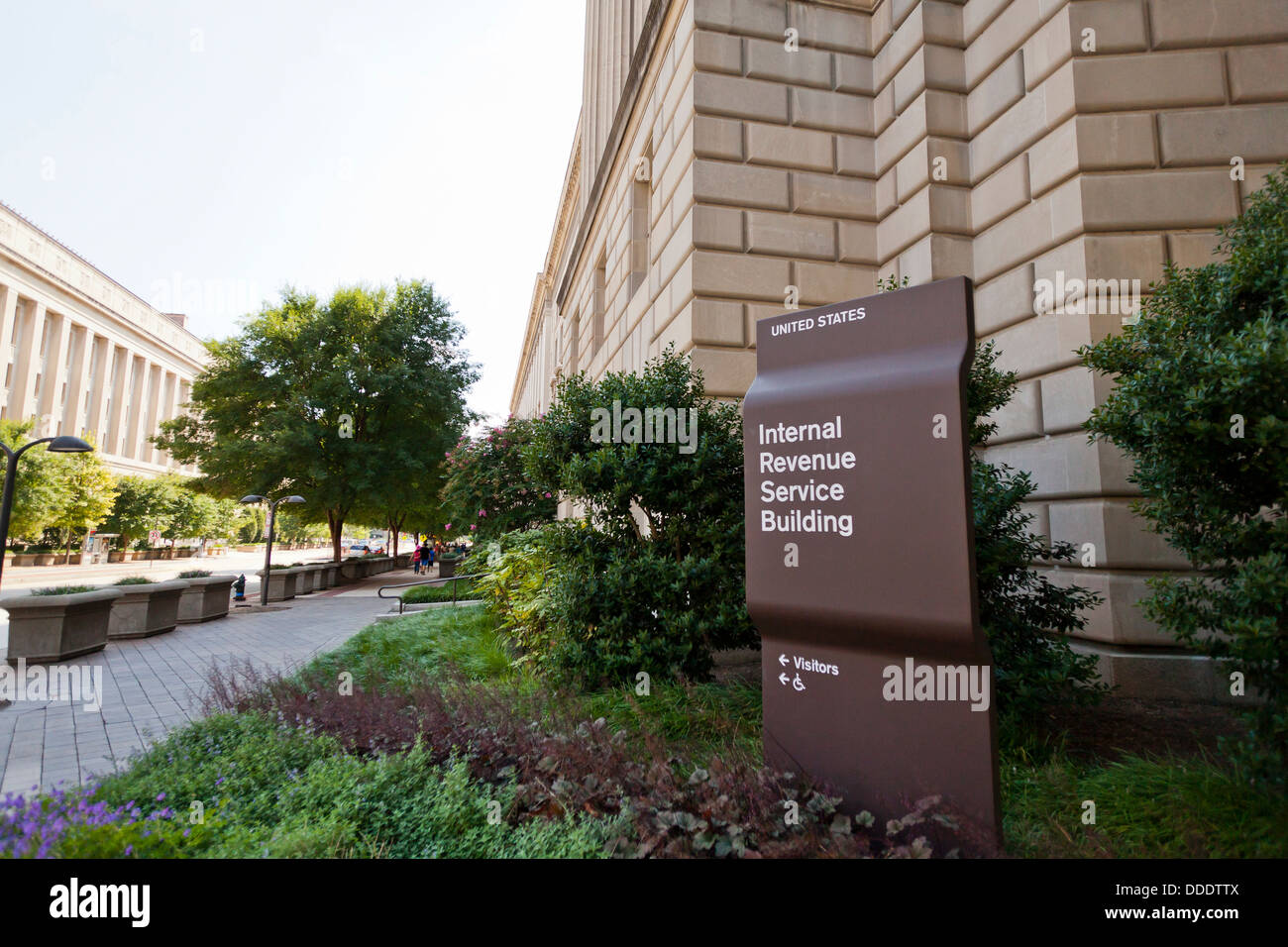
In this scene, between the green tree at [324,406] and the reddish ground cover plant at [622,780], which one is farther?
the green tree at [324,406]

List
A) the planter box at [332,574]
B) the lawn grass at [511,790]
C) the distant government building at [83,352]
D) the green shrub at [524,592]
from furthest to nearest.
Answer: the distant government building at [83,352], the planter box at [332,574], the green shrub at [524,592], the lawn grass at [511,790]

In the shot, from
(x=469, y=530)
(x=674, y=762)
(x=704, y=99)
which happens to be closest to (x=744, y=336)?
(x=704, y=99)

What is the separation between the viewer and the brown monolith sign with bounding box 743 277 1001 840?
3.11 metres

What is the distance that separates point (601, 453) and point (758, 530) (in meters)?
2.49

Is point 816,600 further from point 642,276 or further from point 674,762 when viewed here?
point 642,276

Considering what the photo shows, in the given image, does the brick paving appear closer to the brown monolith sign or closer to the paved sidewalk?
the paved sidewalk

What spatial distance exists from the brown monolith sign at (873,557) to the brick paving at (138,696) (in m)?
4.36

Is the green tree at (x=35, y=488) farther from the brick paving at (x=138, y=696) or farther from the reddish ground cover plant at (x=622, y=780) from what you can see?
the reddish ground cover plant at (x=622, y=780)

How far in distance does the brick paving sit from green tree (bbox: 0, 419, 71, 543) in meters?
26.5

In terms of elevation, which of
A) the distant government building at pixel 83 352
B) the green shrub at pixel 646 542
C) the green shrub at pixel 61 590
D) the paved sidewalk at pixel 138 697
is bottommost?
the paved sidewalk at pixel 138 697

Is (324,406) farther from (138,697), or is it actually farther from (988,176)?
(988,176)

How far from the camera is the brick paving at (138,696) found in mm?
4941

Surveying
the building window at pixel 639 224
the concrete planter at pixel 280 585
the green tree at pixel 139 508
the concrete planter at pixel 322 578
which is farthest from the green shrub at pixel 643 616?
the green tree at pixel 139 508

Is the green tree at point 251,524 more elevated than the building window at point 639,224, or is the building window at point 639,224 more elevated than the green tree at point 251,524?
the building window at point 639,224
